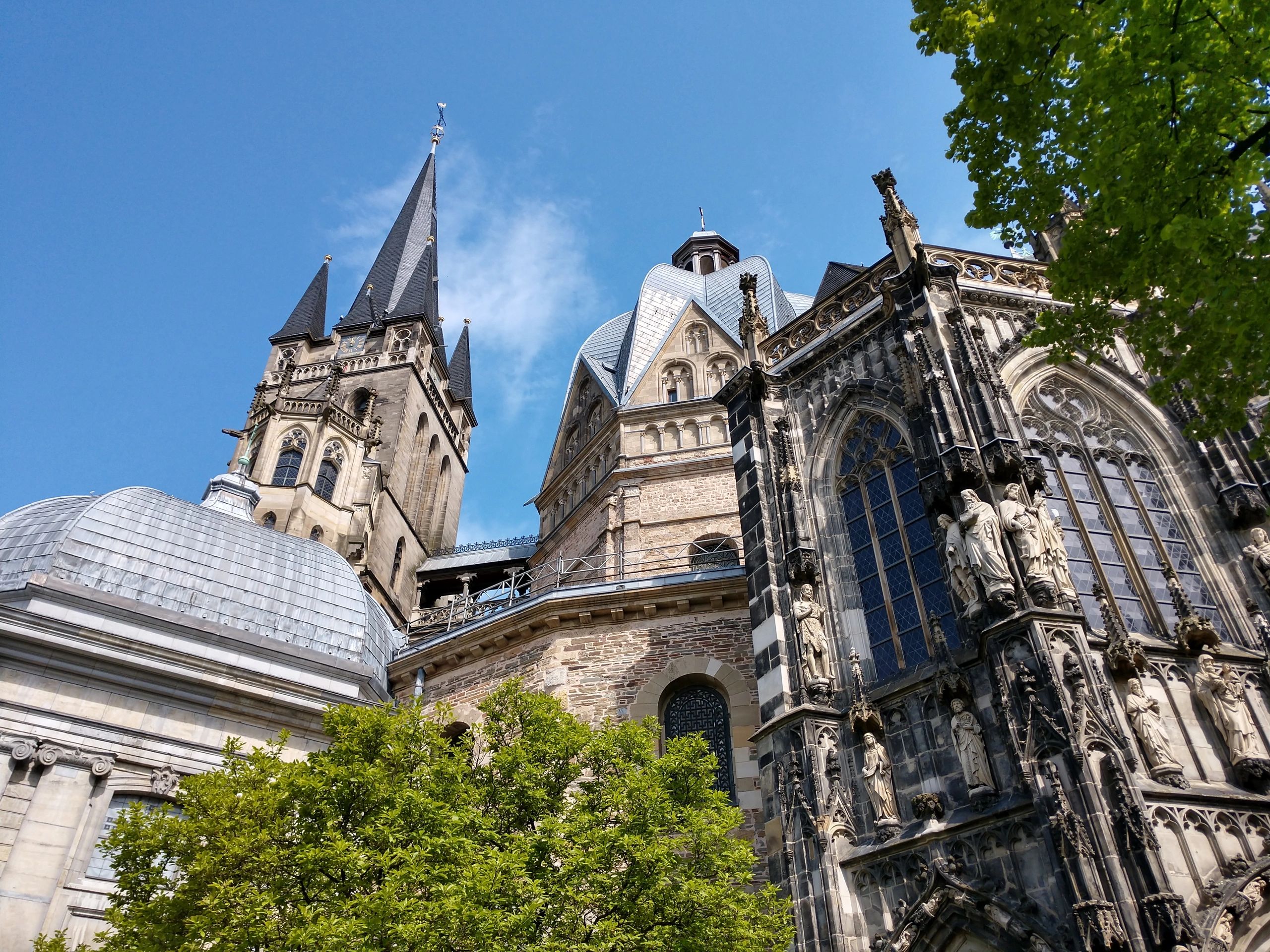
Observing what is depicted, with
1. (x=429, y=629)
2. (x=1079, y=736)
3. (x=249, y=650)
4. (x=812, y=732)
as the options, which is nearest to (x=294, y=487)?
(x=429, y=629)

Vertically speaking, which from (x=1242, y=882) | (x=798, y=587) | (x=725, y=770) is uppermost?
(x=798, y=587)

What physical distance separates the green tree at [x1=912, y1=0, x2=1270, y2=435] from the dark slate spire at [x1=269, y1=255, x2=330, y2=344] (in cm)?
4346

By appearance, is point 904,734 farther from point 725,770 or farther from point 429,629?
point 429,629

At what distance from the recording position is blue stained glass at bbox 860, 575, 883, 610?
13359 millimetres

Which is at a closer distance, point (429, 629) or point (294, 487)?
point (429, 629)

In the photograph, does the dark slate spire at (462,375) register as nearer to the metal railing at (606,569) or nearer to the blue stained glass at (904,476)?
the metal railing at (606,569)

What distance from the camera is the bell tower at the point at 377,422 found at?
34.3 m

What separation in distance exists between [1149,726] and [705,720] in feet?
25.0

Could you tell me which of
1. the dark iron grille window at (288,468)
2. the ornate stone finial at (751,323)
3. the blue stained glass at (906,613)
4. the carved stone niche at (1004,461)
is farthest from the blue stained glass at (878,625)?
the dark iron grille window at (288,468)

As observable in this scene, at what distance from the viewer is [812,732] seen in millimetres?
12188

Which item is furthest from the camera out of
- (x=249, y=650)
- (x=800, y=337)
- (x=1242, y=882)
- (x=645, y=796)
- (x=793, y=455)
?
(x=249, y=650)

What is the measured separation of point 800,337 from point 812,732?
7243 mm

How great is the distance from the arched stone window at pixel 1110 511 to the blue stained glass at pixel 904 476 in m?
1.72

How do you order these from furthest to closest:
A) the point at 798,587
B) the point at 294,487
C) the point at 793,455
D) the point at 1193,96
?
1. the point at 294,487
2. the point at 793,455
3. the point at 798,587
4. the point at 1193,96
